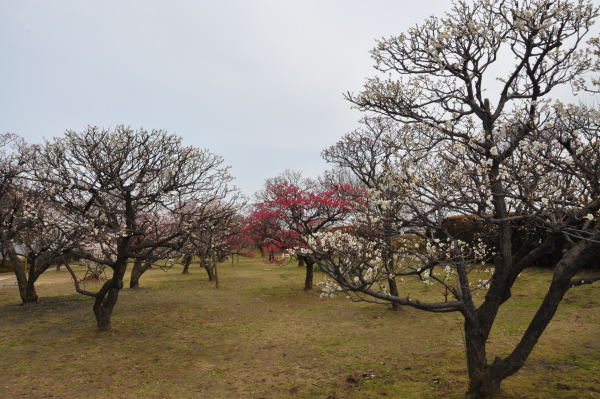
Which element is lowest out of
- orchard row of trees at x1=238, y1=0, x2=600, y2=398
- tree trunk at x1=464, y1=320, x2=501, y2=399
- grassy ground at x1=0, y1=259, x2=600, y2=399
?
grassy ground at x1=0, y1=259, x2=600, y2=399

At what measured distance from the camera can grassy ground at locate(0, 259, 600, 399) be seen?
8.24 metres

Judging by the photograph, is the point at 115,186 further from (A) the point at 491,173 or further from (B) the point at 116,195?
(A) the point at 491,173

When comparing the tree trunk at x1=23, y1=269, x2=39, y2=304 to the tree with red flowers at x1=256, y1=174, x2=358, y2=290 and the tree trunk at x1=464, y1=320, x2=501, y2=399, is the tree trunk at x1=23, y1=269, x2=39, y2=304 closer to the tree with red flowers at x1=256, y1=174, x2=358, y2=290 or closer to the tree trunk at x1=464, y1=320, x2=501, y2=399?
the tree with red flowers at x1=256, y1=174, x2=358, y2=290

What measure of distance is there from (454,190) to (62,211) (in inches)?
524

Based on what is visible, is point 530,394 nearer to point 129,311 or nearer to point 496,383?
A: point 496,383

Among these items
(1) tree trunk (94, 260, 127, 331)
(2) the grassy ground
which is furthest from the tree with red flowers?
(1) tree trunk (94, 260, 127, 331)

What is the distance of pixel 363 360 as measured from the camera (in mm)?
10086

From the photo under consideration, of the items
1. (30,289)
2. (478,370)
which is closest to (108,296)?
(30,289)

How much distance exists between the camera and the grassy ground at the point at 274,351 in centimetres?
824

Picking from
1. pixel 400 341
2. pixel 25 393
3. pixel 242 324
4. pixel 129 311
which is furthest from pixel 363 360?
pixel 129 311

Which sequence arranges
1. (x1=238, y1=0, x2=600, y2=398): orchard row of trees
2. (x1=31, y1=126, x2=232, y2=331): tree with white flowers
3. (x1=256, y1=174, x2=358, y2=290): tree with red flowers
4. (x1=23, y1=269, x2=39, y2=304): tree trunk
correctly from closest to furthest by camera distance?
1. (x1=238, y1=0, x2=600, y2=398): orchard row of trees
2. (x1=31, y1=126, x2=232, y2=331): tree with white flowers
3. (x1=23, y1=269, x2=39, y2=304): tree trunk
4. (x1=256, y1=174, x2=358, y2=290): tree with red flowers

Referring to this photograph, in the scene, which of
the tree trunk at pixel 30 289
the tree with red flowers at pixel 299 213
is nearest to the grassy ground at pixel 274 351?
the tree trunk at pixel 30 289

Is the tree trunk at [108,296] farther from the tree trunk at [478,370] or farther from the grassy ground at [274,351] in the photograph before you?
the tree trunk at [478,370]

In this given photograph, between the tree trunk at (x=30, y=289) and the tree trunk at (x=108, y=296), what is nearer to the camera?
the tree trunk at (x=108, y=296)
